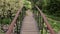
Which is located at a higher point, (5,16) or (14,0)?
(14,0)

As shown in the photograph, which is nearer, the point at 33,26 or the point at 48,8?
the point at 33,26

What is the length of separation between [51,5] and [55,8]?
546mm

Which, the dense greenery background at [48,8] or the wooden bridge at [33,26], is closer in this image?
the wooden bridge at [33,26]

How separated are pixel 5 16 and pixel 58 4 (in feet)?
17.6

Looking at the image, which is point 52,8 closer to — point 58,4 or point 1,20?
point 58,4

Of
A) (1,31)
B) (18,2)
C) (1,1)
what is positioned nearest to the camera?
(1,31)

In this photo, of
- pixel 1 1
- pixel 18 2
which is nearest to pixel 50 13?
pixel 18 2

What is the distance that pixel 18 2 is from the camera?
45.5ft

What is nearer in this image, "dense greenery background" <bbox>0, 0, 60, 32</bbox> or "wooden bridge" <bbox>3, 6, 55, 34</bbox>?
"wooden bridge" <bbox>3, 6, 55, 34</bbox>

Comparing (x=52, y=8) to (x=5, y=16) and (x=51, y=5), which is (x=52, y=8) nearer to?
(x=51, y=5)

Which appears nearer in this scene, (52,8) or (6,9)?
(6,9)

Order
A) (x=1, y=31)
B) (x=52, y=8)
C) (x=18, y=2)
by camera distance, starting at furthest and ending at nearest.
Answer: (x=52, y=8) < (x=18, y=2) < (x=1, y=31)

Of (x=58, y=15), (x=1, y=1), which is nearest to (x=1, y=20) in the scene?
(x=1, y=1)

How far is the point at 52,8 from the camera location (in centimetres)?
1806
